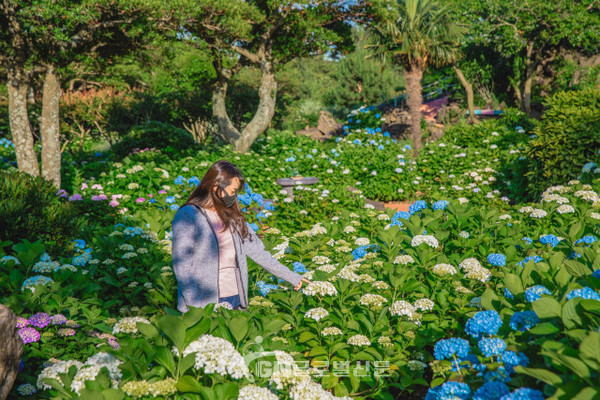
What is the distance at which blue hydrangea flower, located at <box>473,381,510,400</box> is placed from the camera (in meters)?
1.30

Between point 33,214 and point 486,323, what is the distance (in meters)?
3.98

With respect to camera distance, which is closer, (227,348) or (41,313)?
(227,348)

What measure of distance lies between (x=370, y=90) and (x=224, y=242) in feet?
66.1

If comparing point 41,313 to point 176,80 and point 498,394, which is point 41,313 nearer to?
point 498,394

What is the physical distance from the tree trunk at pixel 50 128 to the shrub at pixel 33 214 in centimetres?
288

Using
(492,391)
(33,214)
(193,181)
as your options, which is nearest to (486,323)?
(492,391)

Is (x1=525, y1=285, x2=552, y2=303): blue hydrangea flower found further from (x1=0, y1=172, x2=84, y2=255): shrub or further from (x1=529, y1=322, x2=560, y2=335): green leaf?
(x1=0, y1=172, x2=84, y2=255): shrub

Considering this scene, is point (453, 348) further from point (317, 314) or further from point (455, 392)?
point (317, 314)

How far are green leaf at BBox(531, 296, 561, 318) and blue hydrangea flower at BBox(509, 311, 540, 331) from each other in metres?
0.10

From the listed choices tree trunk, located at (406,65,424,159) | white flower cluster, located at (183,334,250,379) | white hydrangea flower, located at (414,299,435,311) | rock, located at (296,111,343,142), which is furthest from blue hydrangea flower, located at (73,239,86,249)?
rock, located at (296,111,343,142)

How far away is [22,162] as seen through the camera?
22.3 ft

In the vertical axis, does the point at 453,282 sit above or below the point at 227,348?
below

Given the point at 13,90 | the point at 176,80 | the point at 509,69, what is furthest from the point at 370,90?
the point at 13,90

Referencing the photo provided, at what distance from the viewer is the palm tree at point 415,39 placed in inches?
478
